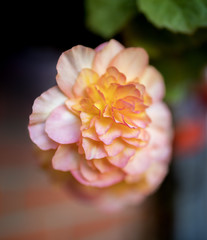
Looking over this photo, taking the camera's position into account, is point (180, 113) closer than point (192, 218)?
Yes

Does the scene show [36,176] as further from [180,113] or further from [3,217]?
[180,113]

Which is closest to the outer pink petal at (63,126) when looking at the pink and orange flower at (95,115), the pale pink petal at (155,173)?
the pink and orange flower at (95,115)

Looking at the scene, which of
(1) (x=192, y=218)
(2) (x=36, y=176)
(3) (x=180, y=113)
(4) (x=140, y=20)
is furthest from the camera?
(1) (x=192, y=218)

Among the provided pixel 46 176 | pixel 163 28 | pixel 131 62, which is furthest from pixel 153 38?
pixel 46 176

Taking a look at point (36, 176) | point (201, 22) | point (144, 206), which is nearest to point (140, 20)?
point (201, 22)

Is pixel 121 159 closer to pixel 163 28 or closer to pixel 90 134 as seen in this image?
pixel 90 134

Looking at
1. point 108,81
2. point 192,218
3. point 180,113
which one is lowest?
point 192,218

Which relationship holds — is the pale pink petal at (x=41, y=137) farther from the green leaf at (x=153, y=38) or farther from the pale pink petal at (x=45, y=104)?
the green leaf at (x=153, y=38)
